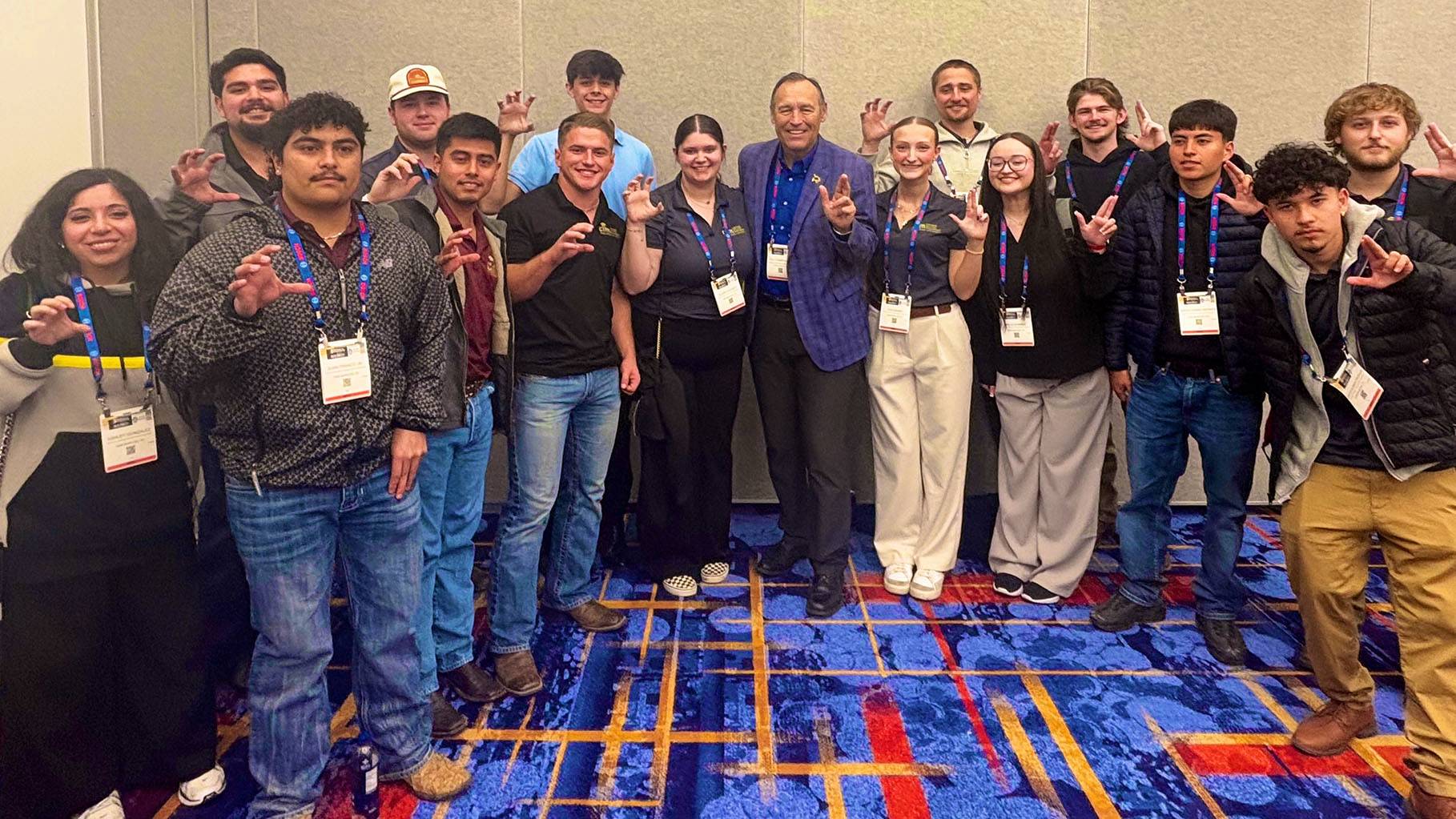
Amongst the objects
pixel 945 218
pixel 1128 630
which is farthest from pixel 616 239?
pixel 1128 630

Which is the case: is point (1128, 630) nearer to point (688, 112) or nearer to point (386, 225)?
point (386, 225)

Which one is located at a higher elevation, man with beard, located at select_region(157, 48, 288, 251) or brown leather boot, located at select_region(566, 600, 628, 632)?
man with beard, located at select_region(157, 48, 288, 251)

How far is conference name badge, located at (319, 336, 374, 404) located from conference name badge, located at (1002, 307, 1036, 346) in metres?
2.19

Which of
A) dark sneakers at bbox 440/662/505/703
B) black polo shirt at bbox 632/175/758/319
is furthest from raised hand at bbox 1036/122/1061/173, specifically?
dark sneakers at bbox 440/662/505/703

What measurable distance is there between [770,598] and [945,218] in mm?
1523

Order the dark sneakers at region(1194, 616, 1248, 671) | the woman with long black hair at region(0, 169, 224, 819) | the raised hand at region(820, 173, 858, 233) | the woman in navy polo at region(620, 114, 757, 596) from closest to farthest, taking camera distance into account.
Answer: the woman with long black hair at region(0, 169, 224, 819) < the dark sneakers at region(1194, 616, 1248, 671) < the raised hand at region(820, 173, 858, 233) < the woman in navy polo at region(620, 114, 757, 596)

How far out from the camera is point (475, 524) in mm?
2559

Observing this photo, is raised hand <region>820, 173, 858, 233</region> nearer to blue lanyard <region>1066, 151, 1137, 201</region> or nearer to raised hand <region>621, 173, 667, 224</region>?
raised hand <region>621, 173, 667, 224</region>

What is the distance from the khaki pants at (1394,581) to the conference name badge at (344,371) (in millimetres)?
2341

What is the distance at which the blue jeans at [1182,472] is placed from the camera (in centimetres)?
287

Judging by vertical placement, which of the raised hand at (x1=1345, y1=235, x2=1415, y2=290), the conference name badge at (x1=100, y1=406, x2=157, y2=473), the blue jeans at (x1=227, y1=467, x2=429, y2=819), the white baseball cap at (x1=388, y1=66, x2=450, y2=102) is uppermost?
the white baseball cap at (x1=388, y1=66, x2=450, y2=102)

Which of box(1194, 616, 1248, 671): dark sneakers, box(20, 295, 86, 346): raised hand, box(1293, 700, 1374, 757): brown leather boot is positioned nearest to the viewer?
box(20, 295, 86, 346): raised hand

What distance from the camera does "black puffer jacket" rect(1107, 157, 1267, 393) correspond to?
2.75m

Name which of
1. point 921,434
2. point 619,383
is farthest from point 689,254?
point 921,434
